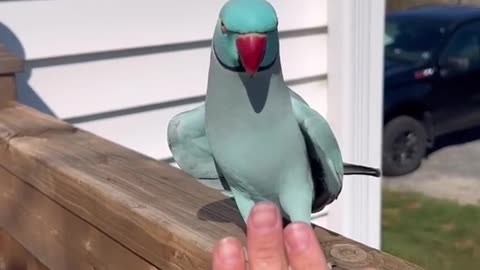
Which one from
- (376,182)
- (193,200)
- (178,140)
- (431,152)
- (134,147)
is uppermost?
(178,140)

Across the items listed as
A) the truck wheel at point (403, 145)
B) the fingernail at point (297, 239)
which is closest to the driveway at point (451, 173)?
the truck wheel at point (403, 145)

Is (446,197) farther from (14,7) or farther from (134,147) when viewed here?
(14,7)

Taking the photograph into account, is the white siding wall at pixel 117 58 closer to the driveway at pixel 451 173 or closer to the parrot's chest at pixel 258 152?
the parrot's chest at pixel 258 152

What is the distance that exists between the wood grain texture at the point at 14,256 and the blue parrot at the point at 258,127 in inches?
26.2

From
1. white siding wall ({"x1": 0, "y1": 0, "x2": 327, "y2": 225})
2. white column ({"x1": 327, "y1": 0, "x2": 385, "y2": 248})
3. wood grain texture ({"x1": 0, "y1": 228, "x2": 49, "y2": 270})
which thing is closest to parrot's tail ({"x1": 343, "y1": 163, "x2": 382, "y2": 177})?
wood grain texture ({"x1": 0, "y1": 228, "x2": 49, "y2": 270})

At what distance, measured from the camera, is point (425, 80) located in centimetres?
584

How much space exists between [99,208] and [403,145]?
5.08 metres

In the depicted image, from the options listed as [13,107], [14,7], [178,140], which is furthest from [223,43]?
[14,7]

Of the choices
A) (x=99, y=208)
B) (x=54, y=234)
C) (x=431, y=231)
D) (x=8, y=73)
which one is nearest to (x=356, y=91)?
(x=8, y=73)

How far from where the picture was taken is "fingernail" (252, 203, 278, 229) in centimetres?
59

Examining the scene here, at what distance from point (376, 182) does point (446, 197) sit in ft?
10.4

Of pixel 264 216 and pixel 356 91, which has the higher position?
pixel 264 216

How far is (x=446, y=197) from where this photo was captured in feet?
17.9

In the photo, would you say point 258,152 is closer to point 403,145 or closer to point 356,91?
point 356,91
